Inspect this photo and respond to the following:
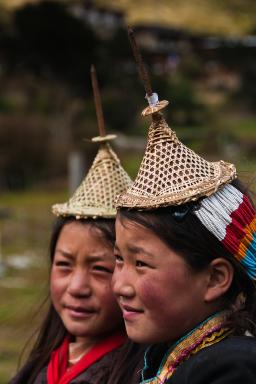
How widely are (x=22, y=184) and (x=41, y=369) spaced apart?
14.0 meters

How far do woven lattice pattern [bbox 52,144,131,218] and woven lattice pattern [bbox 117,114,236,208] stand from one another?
0.54m

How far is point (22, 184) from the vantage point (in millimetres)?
16328

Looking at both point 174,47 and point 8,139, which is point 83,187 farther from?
point 174,47

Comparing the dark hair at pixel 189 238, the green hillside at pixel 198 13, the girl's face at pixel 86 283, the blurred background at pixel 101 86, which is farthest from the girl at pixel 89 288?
the green hillside at pixel 198 13

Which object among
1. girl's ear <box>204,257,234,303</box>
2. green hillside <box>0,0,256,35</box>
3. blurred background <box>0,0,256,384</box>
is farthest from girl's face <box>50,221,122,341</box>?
green hillside <box>0,0,256,35</box>

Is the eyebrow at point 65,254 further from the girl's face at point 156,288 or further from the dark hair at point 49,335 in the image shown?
the girl's face at point 156,288

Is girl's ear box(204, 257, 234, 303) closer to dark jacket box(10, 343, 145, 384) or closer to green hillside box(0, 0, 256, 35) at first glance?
dark jacket box(10, 343, 145, 384)

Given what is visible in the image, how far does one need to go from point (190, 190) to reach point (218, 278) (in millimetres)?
214

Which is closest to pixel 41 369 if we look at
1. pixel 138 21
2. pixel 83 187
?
pixel 83 187

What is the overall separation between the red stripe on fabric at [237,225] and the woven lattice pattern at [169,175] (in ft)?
0.25

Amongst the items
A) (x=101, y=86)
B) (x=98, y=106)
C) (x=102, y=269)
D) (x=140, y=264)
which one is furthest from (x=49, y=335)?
(x=101, y=86)

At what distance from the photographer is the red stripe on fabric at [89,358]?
7.38ft

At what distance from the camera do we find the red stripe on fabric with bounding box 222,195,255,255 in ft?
5.63

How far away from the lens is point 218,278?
5.68ft
